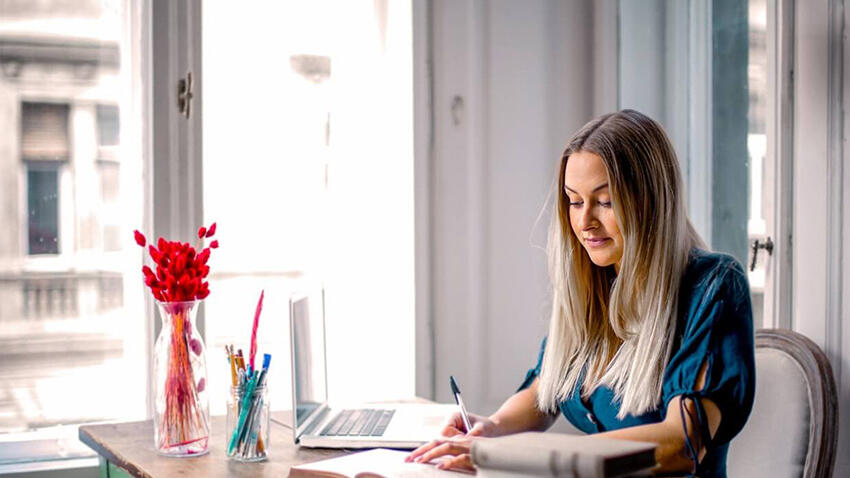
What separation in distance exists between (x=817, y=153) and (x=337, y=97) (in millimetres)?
1466

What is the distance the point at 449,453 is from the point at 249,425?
1.41 feet

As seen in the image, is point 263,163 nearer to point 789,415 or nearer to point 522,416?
point 522,416

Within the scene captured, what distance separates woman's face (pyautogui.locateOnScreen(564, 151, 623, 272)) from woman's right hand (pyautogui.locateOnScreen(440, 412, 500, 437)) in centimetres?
38

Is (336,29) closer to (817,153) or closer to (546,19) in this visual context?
(546,19)

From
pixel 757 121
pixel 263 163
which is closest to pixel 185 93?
pixel 263 163

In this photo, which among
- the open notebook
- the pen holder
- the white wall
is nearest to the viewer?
the open notebook

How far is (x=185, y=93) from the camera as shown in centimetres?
267

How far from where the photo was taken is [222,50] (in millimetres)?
2768

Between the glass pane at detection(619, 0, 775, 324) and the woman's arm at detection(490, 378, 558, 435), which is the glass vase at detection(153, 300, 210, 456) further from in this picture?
the glass pane at detection(619, 0, 775, 324)

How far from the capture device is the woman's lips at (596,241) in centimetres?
165

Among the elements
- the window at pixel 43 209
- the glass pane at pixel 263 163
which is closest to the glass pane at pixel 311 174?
the glass pane at pixel 263 163

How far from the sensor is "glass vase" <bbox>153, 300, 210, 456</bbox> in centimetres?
170

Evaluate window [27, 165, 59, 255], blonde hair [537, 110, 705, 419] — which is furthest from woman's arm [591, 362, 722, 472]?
window [27, 165, 59, 255]

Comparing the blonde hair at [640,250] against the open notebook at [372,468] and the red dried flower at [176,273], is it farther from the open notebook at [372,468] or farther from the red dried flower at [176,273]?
the red dried flower at [176,273]
